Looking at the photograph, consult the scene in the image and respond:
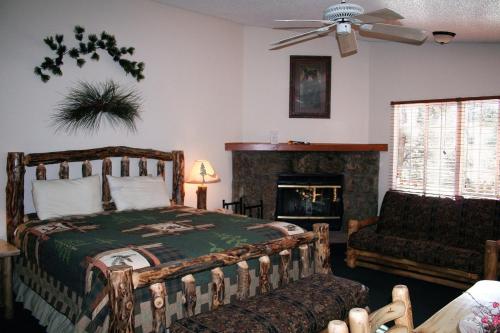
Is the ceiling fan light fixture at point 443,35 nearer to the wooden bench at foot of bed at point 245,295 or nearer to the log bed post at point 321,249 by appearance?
the log bed post at point 321,249

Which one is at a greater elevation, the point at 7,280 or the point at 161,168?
the point at 161,168

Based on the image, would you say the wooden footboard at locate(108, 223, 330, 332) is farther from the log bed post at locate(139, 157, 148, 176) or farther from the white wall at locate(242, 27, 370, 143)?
the white wall at locate(242, 27, 370, 143)

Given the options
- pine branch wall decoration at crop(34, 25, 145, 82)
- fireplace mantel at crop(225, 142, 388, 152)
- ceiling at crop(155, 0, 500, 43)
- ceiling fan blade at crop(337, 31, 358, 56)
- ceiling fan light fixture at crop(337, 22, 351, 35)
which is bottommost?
fireplace mantel at crop(225, 142, 388, 152)

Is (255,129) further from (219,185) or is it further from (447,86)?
(447,86)

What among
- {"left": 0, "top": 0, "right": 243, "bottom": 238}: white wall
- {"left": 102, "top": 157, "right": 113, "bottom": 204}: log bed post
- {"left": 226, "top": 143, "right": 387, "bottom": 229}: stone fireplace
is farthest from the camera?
{"left": 226, "top": 143, "right": 387, "bottom": 229}: stone fireplace

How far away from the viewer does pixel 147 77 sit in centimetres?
485

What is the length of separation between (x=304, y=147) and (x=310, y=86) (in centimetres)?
91

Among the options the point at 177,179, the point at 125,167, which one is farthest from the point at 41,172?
the point at 177,179

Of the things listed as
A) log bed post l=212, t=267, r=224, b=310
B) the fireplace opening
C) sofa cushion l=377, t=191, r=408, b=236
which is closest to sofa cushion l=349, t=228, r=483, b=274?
sofa cushion l=377, t=191, r=408, b=236

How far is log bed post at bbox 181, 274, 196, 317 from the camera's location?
2490 millimetres

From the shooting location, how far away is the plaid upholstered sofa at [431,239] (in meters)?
4.07

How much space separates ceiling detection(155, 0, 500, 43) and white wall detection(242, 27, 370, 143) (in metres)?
0.53

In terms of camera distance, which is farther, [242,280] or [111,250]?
[242,280]

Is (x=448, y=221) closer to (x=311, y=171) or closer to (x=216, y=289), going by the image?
(x=311, y=171)
